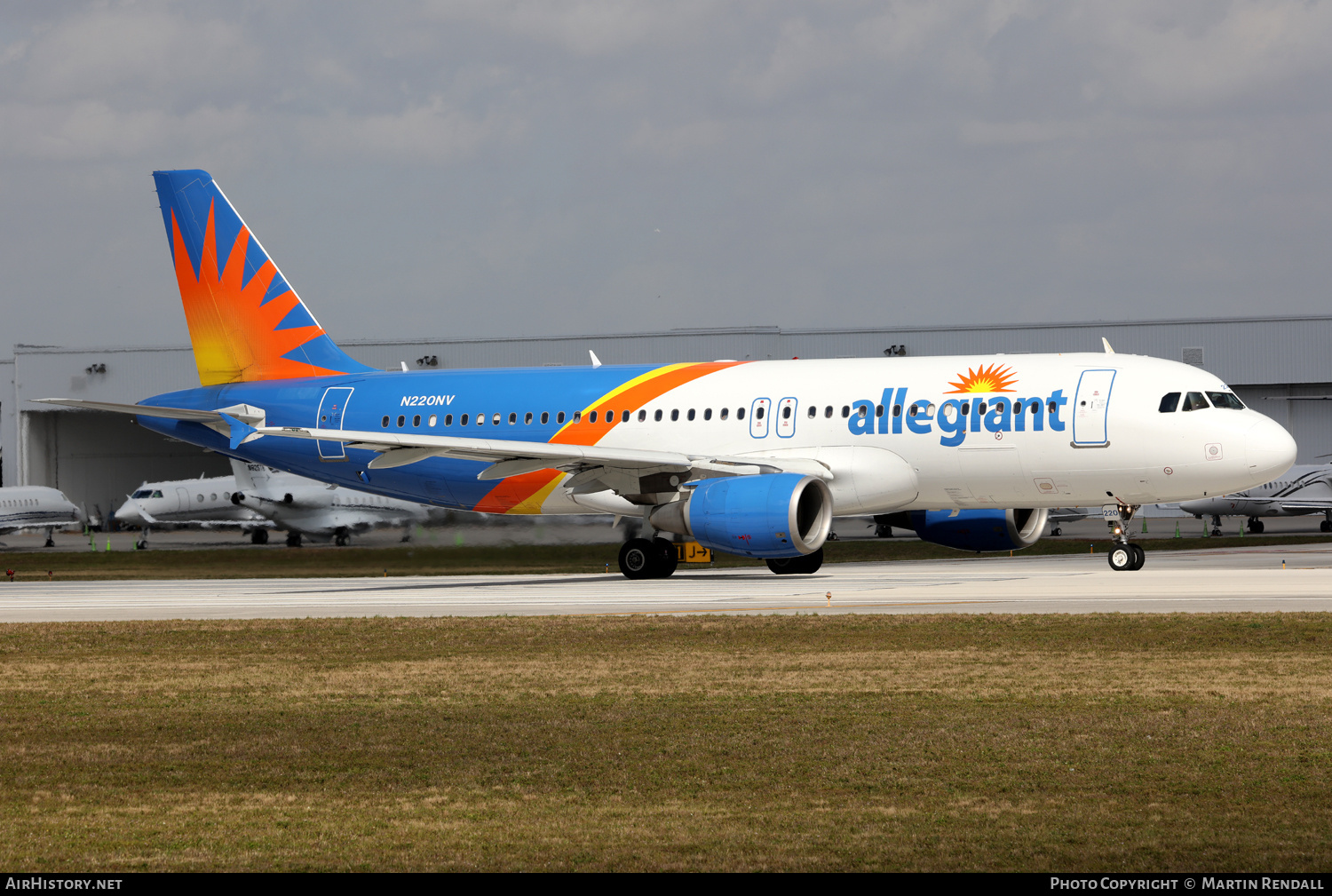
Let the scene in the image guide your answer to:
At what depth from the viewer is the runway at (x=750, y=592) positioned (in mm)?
20391

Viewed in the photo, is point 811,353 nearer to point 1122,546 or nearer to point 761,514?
point 1122,546

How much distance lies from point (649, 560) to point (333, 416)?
8426 mm

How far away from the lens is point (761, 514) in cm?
2598

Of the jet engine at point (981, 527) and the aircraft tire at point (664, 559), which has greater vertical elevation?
the jet engine at point (981, 527)

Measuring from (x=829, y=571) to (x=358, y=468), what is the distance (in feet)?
35.3

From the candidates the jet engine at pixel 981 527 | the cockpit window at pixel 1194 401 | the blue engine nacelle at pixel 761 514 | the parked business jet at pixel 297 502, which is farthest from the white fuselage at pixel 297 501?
the cockpit window at pixel 1194 401

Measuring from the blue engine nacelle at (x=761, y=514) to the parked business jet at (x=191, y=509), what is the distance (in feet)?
146

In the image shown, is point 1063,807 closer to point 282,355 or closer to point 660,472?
point 660,472

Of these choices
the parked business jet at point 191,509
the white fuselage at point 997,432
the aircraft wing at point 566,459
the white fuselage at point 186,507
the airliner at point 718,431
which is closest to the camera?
the white fuselage at point 997,432

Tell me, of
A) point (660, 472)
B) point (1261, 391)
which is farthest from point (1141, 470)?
point (1261, 391)

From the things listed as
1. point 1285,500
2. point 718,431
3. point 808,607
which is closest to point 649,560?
point 718,431

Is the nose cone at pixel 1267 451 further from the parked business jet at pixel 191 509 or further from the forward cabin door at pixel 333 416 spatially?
the parked business jet at pixel 191 509

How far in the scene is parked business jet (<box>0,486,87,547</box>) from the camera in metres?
66.4

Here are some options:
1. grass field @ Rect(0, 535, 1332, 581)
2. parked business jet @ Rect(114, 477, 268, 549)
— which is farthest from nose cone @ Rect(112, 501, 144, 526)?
grass field @ Rect(0, 535, 1332, 581)
